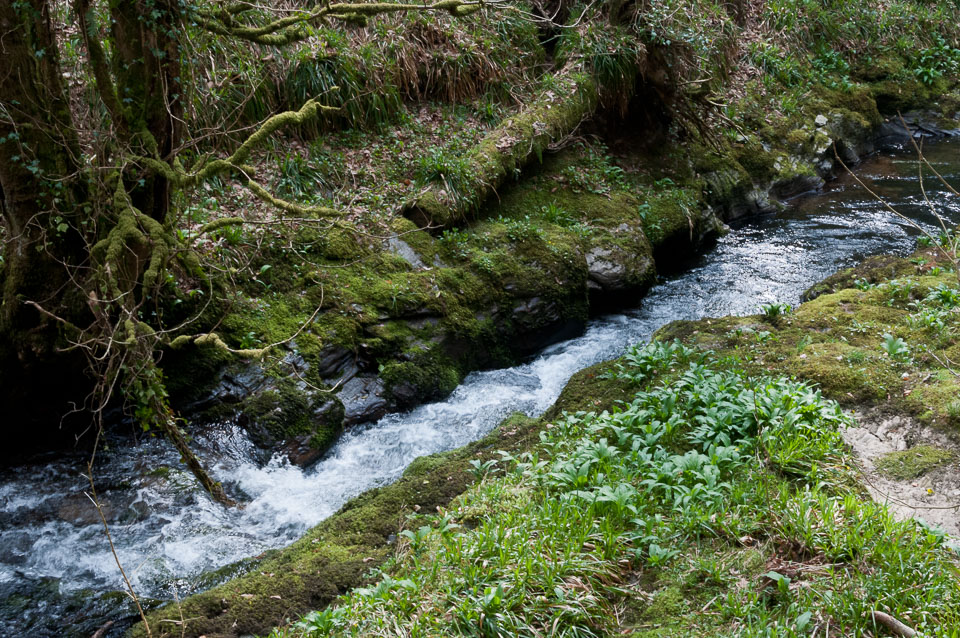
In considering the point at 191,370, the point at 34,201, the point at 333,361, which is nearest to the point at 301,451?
the point at 333,361

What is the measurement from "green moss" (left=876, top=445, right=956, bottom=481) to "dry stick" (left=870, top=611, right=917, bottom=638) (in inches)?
55.5

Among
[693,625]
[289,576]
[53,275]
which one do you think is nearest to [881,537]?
[693,625]

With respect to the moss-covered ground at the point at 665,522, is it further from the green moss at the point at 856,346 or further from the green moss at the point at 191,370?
the green moss at the point at 191,370

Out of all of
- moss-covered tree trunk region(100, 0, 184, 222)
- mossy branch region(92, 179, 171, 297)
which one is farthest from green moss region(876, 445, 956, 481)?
moss-covered tree trunk region(100, 0, 184, 222)

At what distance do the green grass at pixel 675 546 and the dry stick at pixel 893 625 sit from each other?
0.05m

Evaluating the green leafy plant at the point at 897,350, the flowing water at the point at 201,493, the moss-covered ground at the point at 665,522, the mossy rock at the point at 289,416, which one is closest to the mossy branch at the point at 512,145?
the flowing water at the point at 201,493

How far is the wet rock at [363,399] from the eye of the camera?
6.35 metres

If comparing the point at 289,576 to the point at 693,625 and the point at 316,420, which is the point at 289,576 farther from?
the point at 693,625

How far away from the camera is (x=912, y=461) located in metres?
4.05

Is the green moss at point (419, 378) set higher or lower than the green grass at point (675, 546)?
lower

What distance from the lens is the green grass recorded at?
302 centimetres

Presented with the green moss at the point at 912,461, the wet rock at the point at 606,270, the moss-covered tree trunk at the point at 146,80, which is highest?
the moss-covered tree trunk at the point at 146,80

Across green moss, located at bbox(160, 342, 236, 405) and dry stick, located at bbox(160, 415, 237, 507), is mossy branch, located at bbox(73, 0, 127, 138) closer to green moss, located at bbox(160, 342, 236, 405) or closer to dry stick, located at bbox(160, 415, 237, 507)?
green moss, located at bbox(160, 342, 236, 405)

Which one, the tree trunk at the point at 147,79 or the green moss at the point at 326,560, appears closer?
the green moss at the point at 326,560
